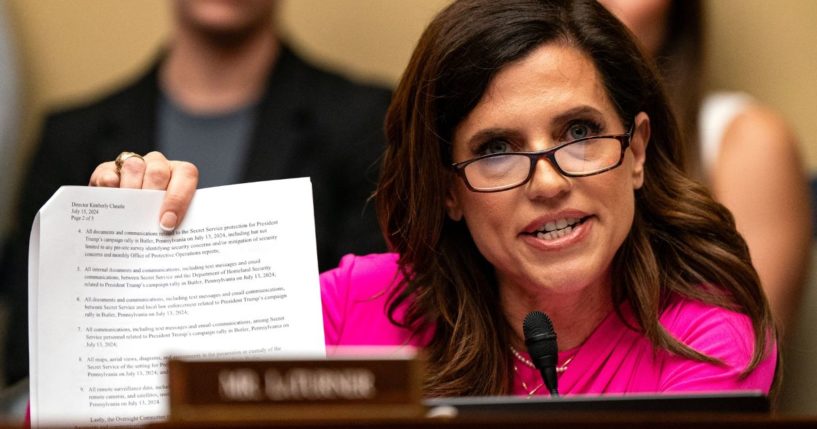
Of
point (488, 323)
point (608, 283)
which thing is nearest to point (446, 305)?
point (488, 323)

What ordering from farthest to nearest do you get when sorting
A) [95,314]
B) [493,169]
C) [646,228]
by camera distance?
[646,228] → [493,169] → [95,314]

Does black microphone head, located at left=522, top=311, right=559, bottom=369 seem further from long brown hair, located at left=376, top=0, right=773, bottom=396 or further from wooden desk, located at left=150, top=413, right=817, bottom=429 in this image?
wooden desk, located at left=150, top=413, right=817, bottom=429

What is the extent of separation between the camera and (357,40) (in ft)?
12.1

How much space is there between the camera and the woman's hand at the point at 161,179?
1735 mm

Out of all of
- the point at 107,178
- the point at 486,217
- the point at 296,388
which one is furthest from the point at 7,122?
the point at 296,388

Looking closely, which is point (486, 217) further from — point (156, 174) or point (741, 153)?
point (741, 153)

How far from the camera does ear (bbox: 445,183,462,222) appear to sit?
193cm

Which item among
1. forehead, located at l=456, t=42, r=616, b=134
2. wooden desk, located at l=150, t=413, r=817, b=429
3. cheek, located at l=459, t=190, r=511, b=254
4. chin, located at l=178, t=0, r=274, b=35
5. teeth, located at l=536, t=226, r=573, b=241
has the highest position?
chin, located at l=178, t=0, r=274, b=35

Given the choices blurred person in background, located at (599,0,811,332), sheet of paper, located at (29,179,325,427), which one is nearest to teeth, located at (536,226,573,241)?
sheet of paper, located at (29,179,325,427)

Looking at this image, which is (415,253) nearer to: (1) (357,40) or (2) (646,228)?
(2) (646,228)

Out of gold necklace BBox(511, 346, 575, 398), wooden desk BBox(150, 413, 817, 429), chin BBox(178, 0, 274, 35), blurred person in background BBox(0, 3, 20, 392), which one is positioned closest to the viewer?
wooden desk BBox(150, 413, 817, 429)

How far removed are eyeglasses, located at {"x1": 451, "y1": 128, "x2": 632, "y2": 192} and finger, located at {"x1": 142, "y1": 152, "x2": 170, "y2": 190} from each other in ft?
1.45

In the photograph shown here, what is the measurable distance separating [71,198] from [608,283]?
2.75 feet

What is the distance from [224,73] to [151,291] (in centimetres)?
165
